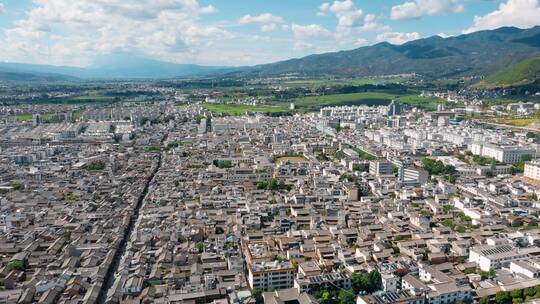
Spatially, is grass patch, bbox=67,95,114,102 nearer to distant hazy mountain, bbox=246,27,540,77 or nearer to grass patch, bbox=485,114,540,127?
grass patch, bbox=485,114,540,127

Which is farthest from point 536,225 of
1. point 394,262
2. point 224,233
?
point 224,233

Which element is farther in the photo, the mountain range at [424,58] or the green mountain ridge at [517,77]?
the mountain range at [424,58]

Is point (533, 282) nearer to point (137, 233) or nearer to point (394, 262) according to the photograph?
point (394, 262)

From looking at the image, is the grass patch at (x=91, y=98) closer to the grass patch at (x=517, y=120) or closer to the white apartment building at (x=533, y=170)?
the grass patch at (x=517, y=120)

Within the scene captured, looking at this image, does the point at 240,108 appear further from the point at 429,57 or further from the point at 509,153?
the point at 429,57

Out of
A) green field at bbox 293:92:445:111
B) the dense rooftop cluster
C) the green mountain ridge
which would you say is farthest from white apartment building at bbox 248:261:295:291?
the green mountain ridge

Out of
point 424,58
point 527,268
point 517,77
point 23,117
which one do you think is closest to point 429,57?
point 424,58

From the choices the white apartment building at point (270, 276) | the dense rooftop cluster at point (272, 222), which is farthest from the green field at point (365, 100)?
the white apartment building at point (270, 276)
